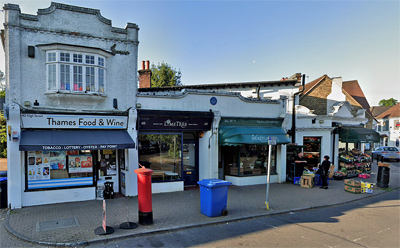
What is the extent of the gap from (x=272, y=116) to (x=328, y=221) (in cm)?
691

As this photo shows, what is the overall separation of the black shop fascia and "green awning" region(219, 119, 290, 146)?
926mm

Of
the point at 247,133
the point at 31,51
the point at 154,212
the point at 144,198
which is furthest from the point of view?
the point at 247,133

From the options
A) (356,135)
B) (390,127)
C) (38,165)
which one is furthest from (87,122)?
(390,127)

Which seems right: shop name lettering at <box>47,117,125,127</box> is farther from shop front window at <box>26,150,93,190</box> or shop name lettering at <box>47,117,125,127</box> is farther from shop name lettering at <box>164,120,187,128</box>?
shop name lettering at <box>164,120,187,128</box>

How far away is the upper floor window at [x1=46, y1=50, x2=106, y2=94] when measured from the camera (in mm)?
9828

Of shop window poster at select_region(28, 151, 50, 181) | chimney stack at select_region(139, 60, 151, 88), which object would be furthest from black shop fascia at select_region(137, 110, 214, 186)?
chimney stack at select_region(139, 60, 151, 88)

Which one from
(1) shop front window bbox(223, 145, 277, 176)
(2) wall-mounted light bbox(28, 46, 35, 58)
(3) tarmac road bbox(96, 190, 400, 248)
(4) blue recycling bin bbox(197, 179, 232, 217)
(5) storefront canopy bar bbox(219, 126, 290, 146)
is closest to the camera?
(3) tarmac road bbox(96, 190, 400, 248)

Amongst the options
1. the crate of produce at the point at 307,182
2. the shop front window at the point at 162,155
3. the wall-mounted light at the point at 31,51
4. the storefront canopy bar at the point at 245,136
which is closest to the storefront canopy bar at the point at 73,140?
the shop front window at the point at 162,155

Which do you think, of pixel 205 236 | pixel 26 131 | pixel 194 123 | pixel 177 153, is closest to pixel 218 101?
pixel 194 123

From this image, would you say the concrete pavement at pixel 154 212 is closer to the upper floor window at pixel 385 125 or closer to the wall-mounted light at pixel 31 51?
the wall-mounted light at pixel 31 51

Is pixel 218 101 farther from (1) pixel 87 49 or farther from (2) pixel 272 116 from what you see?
(1) pixel 87 49

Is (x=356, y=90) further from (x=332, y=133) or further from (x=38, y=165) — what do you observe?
(x=38, y=165)

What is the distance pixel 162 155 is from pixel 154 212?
11.9ft

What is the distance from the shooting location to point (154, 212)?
29.2ft
